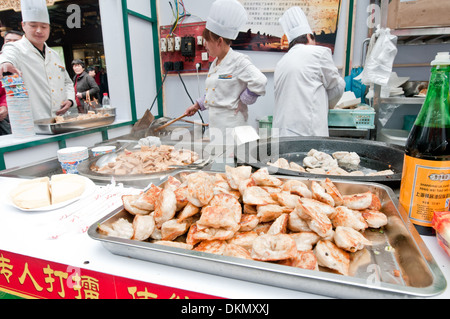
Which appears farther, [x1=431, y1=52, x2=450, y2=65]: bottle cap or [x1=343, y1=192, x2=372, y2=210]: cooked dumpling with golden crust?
[x1=343, y1=192, x2=372, y2=210]: cooked dumpling with golden crust

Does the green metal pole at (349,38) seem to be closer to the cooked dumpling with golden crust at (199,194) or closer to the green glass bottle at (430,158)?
the green glass bottle at (430,158)

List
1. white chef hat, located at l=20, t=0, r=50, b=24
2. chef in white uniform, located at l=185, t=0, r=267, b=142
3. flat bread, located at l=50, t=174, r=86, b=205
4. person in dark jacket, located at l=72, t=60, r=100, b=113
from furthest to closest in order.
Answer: person in dark jacket, located at l=72, t=60, r=100, b=113 < white chef hat, located at l=20, t=0, r=50, b=24 < chef in white uniform, located at l=185, t=0, r=267, b=142 < flat bread, located at l=50, t=174, r=86, b=205

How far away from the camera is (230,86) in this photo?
9.89 feet

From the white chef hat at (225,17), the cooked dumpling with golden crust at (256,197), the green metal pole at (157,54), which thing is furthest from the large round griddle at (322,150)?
the green metal pole at (157,54)

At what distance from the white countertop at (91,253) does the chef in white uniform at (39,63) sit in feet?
9.01

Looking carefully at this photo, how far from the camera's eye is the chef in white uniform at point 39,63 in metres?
3.10

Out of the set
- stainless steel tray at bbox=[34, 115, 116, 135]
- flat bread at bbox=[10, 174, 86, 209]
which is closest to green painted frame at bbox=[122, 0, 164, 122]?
stainless steel tray at bbox=[34, 115, 116, 135]

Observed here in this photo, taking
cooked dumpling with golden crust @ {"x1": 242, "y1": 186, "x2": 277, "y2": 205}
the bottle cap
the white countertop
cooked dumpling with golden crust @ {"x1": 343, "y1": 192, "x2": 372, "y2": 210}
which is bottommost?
the white countertop

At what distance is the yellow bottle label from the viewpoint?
72 centimetres

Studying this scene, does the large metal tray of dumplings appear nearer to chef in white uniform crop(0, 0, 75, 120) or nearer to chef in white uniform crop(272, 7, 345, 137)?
chef in white uniform crop(272, 7, 345, 137)

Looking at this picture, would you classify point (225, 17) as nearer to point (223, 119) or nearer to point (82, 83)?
point (223, 119)

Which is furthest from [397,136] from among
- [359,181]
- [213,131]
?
[359,181]

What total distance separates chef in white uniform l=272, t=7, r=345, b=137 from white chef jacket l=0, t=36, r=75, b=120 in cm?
289
